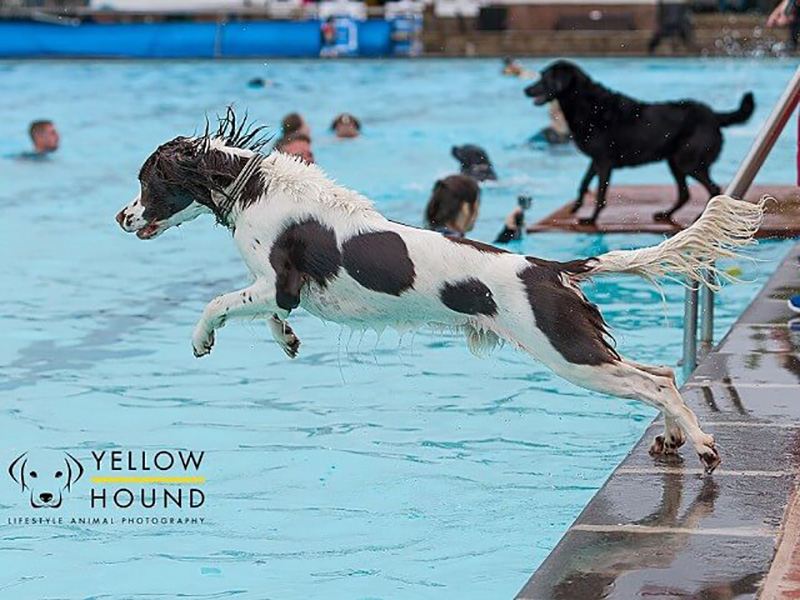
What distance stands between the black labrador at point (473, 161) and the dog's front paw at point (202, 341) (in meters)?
8.38

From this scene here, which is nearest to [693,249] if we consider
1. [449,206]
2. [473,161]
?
[449,206]

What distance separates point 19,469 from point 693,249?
3.06m

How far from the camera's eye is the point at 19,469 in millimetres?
6230

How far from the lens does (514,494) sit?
584cm

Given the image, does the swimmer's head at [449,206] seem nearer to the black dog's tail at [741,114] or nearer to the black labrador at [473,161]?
the black dog's tail at [741,114]

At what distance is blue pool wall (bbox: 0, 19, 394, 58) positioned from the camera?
32.0 m

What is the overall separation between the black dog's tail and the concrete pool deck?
5.30 meters

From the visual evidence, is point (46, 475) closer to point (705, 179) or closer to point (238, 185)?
point (238, 185)

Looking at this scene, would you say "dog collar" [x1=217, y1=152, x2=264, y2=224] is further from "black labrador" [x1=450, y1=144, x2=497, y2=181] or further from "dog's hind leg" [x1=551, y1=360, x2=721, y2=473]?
"black labrador" [x1=450, y1=144, x2=497, y2=181]

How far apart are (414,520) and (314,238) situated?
135cm

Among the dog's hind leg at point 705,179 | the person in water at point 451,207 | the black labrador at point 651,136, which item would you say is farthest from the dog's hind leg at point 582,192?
the person in water at point 451,207

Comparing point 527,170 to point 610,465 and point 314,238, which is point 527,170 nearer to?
point 610,465

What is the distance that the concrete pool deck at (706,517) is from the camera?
372cm

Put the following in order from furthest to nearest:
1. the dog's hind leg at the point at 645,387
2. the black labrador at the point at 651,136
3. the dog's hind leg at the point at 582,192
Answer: the dog's hind leg at the point at 582,192 → the black labrador at the point at 651,136 → the dog's hind leg at the point at 645,387
